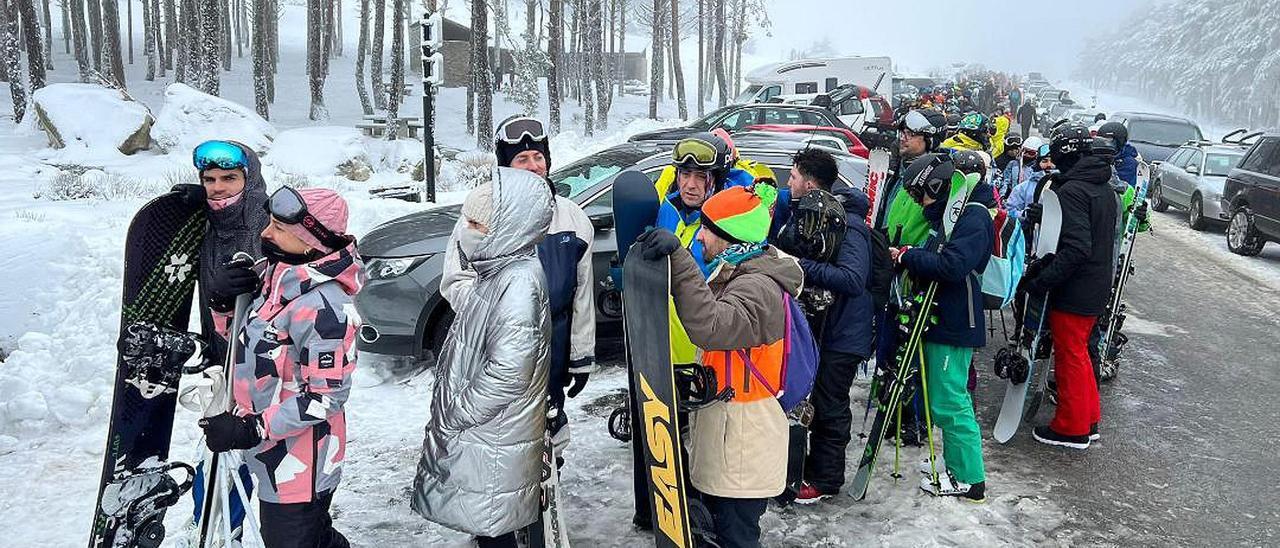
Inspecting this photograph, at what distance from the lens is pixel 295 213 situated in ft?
8.94

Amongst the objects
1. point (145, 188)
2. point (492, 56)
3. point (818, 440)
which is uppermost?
point (492, 56)

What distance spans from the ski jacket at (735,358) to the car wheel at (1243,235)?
13029 mm

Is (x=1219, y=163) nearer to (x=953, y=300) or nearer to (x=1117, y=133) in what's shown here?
(x=1117, y=133)

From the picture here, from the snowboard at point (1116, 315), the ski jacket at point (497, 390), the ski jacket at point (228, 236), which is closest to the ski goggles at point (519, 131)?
the ski jacket at point (497, 390)

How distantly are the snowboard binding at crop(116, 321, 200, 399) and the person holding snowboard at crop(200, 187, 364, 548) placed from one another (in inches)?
16.4

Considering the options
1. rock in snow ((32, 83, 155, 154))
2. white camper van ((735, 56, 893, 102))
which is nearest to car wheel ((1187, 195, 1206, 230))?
white camper van ((735, 56, 893, 102))

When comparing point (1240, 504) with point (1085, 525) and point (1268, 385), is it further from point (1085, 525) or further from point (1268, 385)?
point (1268, 385)

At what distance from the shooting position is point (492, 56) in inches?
1948

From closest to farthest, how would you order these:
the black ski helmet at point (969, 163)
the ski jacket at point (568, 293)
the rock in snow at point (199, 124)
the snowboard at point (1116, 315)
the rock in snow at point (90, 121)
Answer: the ski jacket at point (568, 293)
the black ski helmet at point (969, 163)
the snowboard at point (1116, 315)
the rock in snow at point (90, 121)
the rock in snow at point (199, 124)

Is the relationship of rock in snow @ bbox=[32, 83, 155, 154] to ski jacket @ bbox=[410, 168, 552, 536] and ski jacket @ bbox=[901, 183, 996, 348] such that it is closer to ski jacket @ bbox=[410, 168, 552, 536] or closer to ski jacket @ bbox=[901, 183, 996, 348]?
ski jacket @ bbox=[410, 168, 552, 536]

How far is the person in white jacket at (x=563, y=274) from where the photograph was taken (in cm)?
364

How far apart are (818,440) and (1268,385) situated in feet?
15.6

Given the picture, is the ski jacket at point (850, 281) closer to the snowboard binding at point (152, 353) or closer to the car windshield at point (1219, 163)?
the snowboard binding at point (152, 353)

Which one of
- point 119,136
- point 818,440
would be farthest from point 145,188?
point 818,440
